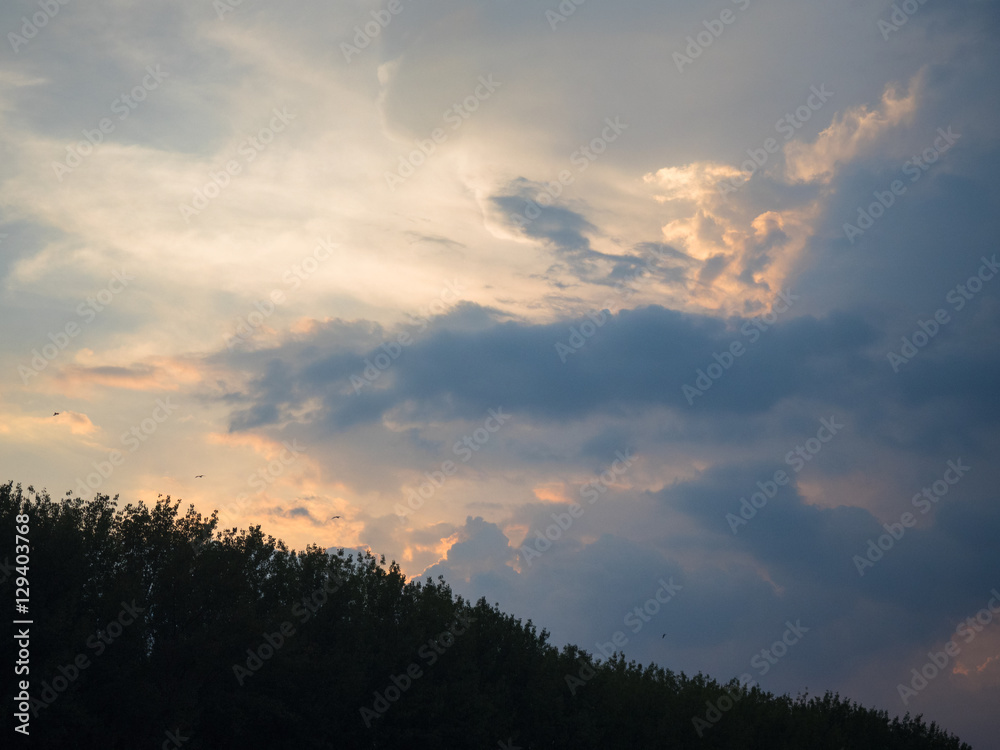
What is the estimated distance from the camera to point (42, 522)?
3809 centimetres

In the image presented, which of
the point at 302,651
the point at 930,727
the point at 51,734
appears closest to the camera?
the point at 51,734

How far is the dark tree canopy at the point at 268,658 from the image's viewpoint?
118ft

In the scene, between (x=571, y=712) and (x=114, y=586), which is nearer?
(x=114, y=586)

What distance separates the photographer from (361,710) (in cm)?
4397

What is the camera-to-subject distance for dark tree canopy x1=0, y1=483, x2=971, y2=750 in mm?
35875

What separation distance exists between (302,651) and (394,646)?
5.59 meters

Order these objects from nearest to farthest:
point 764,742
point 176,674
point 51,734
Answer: point 51,734
point 176,674
point 764,742

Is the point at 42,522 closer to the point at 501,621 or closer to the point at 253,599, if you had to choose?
the point at 253,599

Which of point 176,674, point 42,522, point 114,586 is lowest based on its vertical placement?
point 176,674

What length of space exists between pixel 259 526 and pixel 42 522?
38.9 ft

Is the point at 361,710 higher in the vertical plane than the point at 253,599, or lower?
lower

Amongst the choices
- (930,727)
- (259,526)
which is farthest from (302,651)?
(930,727)

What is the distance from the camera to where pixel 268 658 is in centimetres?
4153

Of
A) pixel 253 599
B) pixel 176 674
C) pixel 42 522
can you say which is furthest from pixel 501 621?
pixel 42 522
